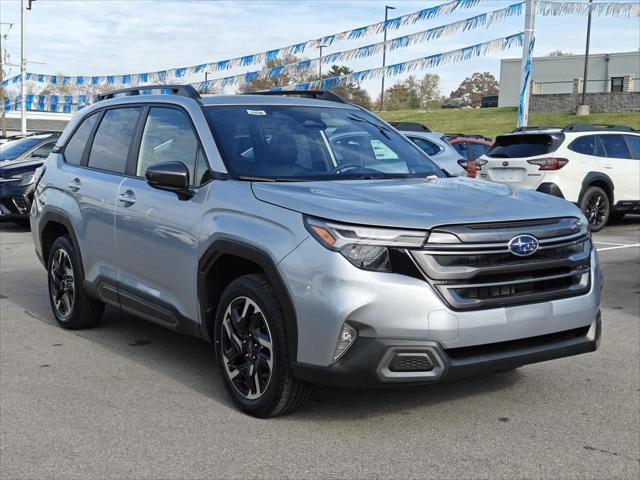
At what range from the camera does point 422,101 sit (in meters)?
89.6

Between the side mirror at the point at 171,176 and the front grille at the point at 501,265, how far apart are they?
5.23ft

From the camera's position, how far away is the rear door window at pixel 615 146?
14.2 m

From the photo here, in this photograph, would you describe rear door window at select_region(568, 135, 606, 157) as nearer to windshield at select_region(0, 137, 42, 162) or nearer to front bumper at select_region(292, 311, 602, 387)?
windshield at select_region(0, 137, 42, 162)

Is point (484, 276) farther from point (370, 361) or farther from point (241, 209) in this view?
point (241, 209)

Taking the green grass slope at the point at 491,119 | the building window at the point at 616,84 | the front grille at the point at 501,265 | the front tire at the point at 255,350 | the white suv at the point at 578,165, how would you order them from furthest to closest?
1. the building window at the point at 616,84
2. the green grass slope at the point at 491,119
3. the white suv at the point at 578,165
4. the front tire at the point at 255,350
5. the front grille at the point at 501,265

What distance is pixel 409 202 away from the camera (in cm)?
428

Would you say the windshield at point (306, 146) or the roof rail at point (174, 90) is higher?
the roof rail at point (174, 90)

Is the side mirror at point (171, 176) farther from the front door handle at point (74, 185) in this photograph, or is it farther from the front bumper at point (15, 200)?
the front bumper at point (15, 200)

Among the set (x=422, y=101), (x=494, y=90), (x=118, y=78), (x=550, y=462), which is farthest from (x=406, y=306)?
(x=494, y=90)

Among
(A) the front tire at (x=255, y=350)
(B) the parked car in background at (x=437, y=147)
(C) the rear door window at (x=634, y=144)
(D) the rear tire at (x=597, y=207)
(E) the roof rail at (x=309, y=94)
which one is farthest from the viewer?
(C) the rear door window at (x=634, y=144)

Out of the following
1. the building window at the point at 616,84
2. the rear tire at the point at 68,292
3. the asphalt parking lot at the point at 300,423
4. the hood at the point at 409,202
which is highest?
the building window at the point at 616,84

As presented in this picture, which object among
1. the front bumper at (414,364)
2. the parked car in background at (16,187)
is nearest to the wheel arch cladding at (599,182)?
the parked car in background at (16,187)

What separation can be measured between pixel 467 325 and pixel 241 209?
54.6 inches

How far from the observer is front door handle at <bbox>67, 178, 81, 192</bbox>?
6.33 metres
